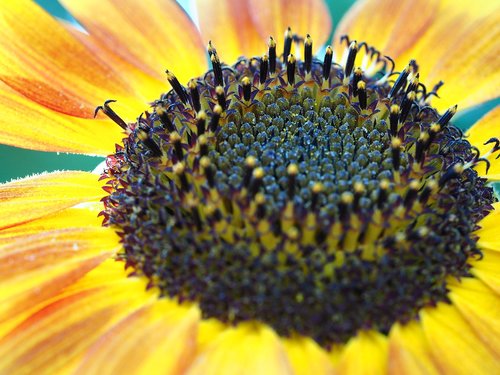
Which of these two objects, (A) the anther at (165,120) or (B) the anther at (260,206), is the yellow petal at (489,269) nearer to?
(B) the anther at (260,206)

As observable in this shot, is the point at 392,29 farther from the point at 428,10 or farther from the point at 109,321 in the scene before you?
the point at 109,321

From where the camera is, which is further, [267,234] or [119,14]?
[119,14]

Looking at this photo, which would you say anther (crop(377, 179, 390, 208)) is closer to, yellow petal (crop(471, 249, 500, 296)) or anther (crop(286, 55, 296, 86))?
yellow petal (crop(471, 249, 500, 296))

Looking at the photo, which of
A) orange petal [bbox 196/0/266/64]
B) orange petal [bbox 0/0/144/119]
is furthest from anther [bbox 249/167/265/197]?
orange petal [bbox 196/0/266/64]

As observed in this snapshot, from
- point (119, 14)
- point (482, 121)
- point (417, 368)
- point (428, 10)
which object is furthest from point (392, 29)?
point (417, 368)

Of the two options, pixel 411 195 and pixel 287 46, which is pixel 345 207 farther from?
pixel 287 46

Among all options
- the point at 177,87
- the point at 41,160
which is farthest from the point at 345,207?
the point at 41,160
